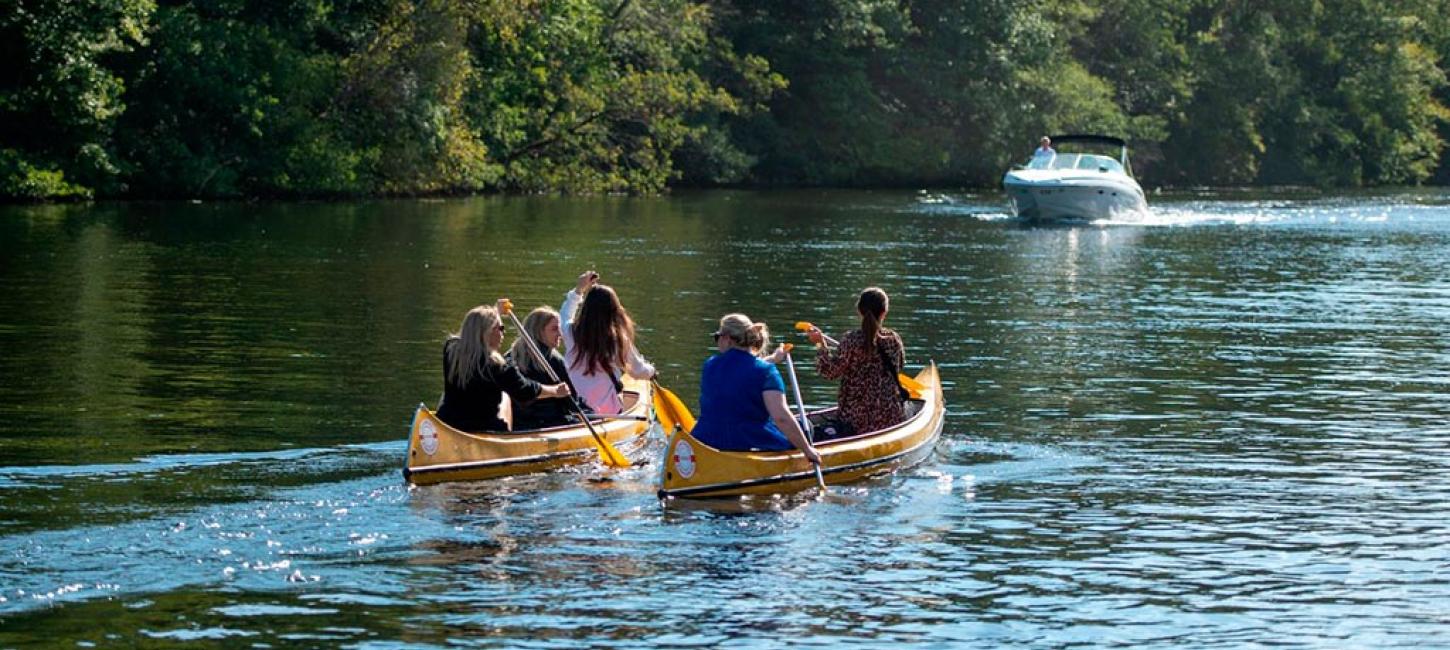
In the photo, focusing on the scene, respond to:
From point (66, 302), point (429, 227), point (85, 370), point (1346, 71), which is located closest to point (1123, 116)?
point (1346, 71)

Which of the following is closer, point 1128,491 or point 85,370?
point 1128,491

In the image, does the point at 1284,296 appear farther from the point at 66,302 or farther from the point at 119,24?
the point at 119,24

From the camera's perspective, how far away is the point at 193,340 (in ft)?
74.9

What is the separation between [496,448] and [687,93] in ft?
167

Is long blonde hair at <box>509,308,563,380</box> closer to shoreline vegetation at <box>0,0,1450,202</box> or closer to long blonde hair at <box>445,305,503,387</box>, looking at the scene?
long blonde hair at <box>445,305,503,387</box>

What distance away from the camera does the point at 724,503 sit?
14195 mm

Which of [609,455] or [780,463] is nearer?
[780,463]

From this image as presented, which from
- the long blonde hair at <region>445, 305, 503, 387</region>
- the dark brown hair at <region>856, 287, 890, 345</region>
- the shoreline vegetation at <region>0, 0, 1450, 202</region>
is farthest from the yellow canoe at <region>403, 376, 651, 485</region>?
the shoreline vegetation at <region>0, 0, 1450, 202</region>

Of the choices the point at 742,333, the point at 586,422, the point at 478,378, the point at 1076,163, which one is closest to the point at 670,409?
the point at 586,422

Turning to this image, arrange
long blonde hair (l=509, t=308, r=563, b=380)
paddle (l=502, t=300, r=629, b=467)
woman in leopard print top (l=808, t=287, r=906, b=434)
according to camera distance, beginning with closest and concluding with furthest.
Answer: paddle (l=502, t=300, r=629, b=467), woman in leopard print top (l=808, t=287, r=906, b=434), long blonde hair (l=509, t=308, r=563, b=380)

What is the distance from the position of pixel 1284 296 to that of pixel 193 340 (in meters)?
17.0

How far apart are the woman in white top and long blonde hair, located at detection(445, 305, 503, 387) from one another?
4.65 feet

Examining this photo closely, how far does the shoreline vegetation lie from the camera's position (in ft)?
167

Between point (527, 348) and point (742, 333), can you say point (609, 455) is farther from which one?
point (742, 333)
